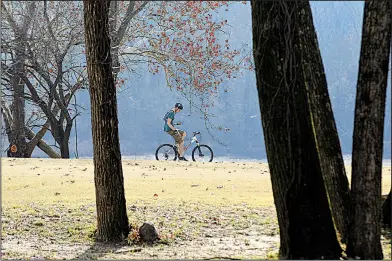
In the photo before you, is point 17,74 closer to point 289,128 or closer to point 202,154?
point 202,154

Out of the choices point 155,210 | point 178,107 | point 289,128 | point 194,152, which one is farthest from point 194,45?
point 289,128

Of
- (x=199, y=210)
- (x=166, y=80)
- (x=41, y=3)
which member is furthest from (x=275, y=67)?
(x=41, y=3)

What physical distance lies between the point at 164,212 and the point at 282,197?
1.94 m

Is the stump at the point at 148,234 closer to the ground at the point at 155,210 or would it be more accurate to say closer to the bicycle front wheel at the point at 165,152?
the ground at the point at 155,210

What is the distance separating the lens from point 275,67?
2.48 meters

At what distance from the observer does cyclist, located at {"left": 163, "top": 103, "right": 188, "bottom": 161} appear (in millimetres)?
7210

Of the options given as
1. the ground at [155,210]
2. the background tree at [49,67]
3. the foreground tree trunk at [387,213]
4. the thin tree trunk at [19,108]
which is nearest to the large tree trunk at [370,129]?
the ground at [155,210]

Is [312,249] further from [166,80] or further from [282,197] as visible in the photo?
[166,80]

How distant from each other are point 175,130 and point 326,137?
4713mm

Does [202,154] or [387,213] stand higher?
[202,154]

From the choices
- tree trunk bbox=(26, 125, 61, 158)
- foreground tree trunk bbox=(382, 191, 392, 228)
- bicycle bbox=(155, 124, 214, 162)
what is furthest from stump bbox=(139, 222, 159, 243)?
tree trunk bbox=(26, 125, 61, 158)

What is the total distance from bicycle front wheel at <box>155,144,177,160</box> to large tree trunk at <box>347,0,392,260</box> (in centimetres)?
543

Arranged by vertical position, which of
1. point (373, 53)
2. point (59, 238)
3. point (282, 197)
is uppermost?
point (373, 53)

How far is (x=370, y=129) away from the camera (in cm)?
250
